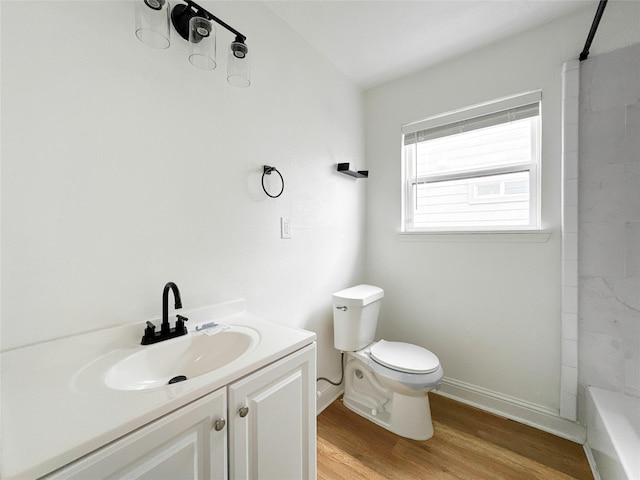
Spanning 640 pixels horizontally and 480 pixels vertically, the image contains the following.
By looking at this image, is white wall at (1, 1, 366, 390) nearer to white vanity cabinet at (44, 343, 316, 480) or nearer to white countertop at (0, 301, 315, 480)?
white countertop at (0, 301, 315, 480)

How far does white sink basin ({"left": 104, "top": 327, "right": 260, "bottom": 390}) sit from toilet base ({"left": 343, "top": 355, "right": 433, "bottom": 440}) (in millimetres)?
1044

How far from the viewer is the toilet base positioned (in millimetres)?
1564

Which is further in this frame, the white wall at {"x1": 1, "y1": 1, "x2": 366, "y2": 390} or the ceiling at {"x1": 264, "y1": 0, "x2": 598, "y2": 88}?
the ceiling at {"x1": 264, "y1": 0, "x2": 598, "y2": 88}

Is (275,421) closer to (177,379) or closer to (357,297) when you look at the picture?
(177,379)

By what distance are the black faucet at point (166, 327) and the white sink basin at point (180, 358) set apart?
0.07 ft

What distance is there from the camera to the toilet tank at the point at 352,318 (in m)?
1.75

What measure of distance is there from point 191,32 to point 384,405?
2210 mm

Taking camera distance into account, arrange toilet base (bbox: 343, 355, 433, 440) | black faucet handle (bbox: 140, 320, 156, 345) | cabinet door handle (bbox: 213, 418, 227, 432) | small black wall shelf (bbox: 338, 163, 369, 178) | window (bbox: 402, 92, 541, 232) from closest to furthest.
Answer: cabinet door handle (bbox: 213, 418, 227, 432) < black faucet handle (bbox: 140, 320, 156, 345) < toilet base (bbox: 343, 355, 433, 440) < window (bbox: 402, 92, 541, 232) < small black wall shelf (bbox: 338, 163, 369, 178)

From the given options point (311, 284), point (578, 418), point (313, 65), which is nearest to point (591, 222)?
point (578, 418)

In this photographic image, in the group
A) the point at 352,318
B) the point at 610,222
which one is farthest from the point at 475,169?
the point at 352,318

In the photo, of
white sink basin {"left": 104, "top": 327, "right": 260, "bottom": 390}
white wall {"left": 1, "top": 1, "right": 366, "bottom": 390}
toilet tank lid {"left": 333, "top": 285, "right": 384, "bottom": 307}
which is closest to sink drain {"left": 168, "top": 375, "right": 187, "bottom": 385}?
white sink basin {"left": 104, "top": 327, "right": 260, "bottom": 390}

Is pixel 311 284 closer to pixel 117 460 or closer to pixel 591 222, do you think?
pixel 117 460

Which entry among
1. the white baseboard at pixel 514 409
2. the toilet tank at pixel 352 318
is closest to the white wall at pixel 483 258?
the white baseboard at pixel 514 409

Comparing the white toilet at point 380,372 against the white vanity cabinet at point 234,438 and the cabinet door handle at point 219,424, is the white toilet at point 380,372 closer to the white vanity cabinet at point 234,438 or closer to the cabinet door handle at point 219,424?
the white vanity cabinet at point 234,438
